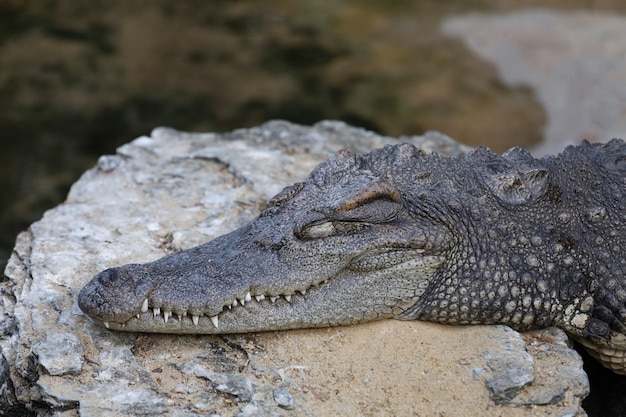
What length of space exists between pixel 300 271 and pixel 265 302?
0.74 feet

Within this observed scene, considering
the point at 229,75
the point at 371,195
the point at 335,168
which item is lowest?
Result: the point at 371,195

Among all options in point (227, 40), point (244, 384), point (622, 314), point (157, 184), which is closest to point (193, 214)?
point (157, 184)

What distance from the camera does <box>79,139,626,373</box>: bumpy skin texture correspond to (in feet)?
13.5

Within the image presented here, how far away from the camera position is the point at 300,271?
4.17 meters

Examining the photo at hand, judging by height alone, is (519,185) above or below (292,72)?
below

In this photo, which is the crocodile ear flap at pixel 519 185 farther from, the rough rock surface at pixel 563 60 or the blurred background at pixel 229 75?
the rough rock surface at pixel 563 60

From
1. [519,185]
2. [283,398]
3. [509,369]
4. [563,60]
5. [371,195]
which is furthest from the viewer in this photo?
[563,60]

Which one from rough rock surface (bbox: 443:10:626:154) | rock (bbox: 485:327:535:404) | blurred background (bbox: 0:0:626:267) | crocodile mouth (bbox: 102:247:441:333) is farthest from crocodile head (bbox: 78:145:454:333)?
rough rock surface (bbox: 443:10:626:154)

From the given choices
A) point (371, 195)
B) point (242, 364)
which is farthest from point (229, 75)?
point (242, 364)

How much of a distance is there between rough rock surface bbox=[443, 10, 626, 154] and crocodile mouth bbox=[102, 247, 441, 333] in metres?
5.36

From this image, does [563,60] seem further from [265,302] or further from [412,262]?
[265,302]

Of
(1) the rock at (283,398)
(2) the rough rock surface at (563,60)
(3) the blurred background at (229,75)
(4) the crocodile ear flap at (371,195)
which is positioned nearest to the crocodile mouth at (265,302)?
(4) the crocodile ear flap at (371,195)

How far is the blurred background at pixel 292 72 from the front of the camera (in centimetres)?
920

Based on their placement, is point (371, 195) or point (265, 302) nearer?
point (265, 302)
